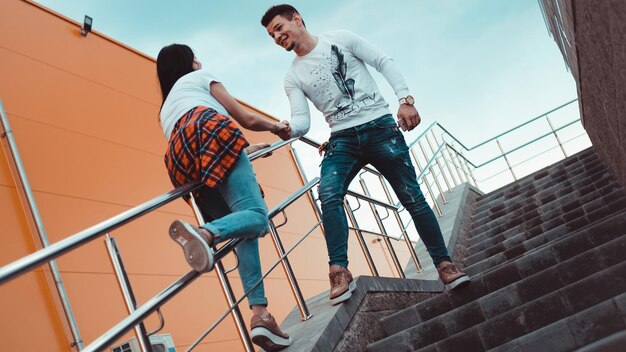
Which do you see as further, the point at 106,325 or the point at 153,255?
the point at 153,255

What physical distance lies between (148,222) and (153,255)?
29cm

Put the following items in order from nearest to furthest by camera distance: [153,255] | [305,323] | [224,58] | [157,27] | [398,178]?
[305,323] → [398,178] → [153,255] → [157,27] → [224,58]

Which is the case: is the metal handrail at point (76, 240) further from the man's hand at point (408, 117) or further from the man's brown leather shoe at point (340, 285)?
the man's hand at point (408, 117)

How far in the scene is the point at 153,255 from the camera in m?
5.88

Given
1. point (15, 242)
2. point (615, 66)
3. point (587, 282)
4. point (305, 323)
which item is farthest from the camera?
point (15, 242)

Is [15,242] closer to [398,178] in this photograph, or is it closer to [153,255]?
[153,255]

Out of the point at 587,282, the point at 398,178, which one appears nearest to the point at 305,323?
the point at 398,178

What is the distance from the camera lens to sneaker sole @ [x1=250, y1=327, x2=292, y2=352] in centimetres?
263

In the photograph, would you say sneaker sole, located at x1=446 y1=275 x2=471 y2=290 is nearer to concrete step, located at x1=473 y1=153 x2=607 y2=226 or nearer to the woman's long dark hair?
the woman's long dark hair

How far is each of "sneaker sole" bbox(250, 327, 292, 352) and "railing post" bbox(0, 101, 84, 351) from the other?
2.36 metres

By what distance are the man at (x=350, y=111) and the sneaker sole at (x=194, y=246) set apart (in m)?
1.17

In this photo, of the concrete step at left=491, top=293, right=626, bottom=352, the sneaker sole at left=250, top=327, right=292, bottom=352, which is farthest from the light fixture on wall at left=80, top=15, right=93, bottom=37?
the concrete step at left=491, top=293, right=626, bottom=352

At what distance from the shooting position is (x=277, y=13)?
351 centimetres

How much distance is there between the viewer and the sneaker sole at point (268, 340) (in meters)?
2.63
